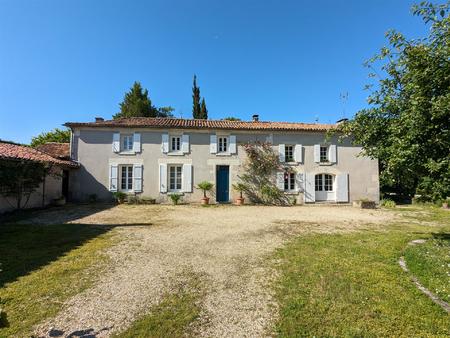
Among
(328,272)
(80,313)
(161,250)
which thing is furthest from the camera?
(161,250)

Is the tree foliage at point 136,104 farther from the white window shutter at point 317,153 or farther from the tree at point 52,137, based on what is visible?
the white window shutter at point 317,153

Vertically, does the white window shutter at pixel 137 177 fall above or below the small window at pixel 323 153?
below

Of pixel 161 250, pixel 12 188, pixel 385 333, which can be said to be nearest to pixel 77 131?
pixel 12 188

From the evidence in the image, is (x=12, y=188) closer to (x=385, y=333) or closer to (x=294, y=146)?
(x=385, y=333)

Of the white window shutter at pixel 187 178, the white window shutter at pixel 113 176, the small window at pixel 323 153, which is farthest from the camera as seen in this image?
the small window at pixel 323 153

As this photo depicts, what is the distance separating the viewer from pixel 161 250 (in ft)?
16.3

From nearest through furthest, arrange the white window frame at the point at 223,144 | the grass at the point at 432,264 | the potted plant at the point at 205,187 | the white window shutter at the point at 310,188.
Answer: the grass at the point at 432,264 → the potted plant at the point at 205,187 → the white window frame at the point at 223,144 → the white window shutter at the point at 310,188

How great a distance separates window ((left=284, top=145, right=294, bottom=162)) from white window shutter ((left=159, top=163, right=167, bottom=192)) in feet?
23.1

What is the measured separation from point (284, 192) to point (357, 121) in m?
8.33

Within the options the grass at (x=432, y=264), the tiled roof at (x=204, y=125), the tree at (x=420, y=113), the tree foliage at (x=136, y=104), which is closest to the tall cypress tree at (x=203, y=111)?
the tree foliage at (x=136, y=104)

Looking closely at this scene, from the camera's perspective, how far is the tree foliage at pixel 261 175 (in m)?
13.7

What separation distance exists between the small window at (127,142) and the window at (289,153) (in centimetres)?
896

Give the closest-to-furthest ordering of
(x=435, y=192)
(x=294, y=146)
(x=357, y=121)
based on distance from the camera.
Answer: (x=435, y=192)
(x=357, y=121)
(x=294, y=146)

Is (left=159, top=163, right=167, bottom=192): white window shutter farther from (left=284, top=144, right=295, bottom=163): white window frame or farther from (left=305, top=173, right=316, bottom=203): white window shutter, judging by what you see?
(left=305, top=173, right=316, bottom=203): white window shutter
